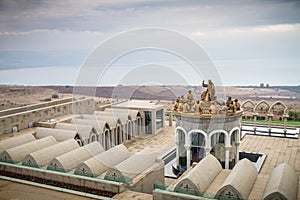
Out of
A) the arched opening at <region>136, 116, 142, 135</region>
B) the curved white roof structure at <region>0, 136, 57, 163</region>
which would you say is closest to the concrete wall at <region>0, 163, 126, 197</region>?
the curved white roof structure at <region>0, 136, 57, 163</region>

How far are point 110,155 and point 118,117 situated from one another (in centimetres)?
820

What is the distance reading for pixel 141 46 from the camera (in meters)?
20.0

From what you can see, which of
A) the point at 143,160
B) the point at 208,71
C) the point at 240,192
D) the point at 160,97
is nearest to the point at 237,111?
the point at 208,71

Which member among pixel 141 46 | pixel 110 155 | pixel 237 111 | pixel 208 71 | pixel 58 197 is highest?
pixel 141 46

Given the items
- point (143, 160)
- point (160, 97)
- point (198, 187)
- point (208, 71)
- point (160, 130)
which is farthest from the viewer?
point (160, 97)

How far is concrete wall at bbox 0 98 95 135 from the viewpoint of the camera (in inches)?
806

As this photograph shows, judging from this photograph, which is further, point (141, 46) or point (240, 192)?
point (141, 46)

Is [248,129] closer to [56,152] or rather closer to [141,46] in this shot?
[141,46]

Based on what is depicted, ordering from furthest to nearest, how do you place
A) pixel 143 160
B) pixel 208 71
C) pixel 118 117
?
pixel 118 117 < pixel 208 71 < pixel 143 160

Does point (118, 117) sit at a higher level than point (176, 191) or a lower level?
higher

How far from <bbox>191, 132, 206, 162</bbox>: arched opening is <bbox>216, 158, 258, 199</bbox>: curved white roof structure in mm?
4781

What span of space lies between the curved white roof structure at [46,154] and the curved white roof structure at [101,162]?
86.8 inches

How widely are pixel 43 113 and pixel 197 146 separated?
11561mm

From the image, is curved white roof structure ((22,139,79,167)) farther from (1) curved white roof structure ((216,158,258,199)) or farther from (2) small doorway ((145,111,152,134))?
(2) small doorway ((145,111,152,134))
